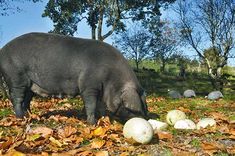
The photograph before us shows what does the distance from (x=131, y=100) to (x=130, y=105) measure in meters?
0.12

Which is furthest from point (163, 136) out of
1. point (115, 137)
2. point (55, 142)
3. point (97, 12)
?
point (97, 12)

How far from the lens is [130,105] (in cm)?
1012

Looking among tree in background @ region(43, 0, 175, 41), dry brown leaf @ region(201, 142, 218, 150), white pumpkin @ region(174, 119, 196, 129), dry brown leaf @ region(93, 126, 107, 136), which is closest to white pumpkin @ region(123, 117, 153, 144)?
dry brown leaf @ region(93, 126, 107, 136)

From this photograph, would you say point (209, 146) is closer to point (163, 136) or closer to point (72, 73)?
point (163, 136)

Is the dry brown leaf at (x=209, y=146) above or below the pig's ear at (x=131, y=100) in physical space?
below

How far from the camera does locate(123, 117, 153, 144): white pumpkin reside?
25.2 feet

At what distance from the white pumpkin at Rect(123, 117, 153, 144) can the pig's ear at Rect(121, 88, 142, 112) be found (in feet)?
6.71

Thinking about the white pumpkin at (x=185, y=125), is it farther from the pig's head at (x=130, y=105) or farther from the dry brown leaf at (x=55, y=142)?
the dry brown leaf at (x=55, y=142)

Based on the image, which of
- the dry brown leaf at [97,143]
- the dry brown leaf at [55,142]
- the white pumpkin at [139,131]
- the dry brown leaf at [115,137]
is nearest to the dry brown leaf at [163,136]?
the white pumpkin at [139,131]

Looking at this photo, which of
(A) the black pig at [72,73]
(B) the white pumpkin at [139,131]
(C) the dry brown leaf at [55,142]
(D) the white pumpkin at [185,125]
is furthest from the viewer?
(A) the black pig at [72,73]

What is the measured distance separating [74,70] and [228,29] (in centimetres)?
2970

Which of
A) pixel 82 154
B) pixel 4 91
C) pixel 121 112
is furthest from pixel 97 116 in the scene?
pixel 4 91

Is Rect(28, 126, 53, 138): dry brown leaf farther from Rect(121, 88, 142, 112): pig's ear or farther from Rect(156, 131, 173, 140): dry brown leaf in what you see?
Rect(121, 88, 142, 112): pig's ear

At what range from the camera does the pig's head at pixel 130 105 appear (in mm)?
10102
